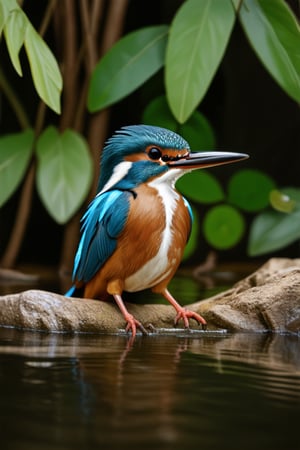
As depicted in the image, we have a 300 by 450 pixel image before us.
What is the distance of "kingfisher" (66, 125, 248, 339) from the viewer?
6.20 ft

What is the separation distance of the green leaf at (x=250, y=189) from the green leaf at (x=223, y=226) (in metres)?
0.05

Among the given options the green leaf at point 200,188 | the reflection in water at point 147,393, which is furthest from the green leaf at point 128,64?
the reflection in water at point 147,393

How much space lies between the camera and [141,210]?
1.89 meters

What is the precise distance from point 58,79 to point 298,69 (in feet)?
3.33

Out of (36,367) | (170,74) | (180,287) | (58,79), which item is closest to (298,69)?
(170,74)

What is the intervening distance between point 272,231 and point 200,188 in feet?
1.28

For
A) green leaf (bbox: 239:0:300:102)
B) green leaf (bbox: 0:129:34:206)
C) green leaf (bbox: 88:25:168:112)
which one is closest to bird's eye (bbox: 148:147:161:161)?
green leaf (bbox: 239:0:300:102)

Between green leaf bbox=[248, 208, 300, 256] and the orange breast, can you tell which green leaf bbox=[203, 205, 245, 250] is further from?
the orange breast

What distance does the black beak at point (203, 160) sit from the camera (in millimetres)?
1886

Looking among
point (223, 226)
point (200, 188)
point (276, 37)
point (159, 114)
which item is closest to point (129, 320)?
point (276, 37)

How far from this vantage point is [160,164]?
1897 millimetres

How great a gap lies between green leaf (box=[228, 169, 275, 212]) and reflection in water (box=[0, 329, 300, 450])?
204 cm

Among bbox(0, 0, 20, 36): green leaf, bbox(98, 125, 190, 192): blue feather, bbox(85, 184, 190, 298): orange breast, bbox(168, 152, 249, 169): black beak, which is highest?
bbox(0, 0, 20, 36): green leaf

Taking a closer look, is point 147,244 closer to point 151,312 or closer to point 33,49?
point 151,312
